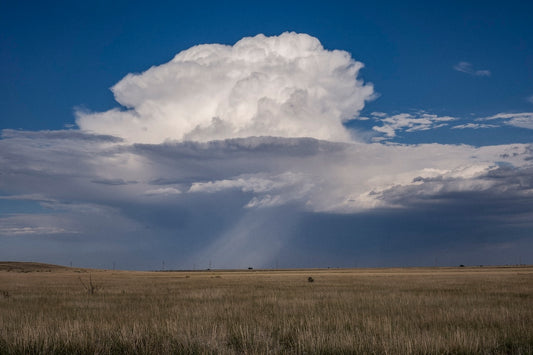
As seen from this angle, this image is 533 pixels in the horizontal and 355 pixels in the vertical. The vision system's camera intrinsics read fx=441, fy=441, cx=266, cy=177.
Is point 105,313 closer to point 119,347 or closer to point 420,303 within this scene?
point 119,347

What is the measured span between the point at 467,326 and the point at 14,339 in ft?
41.8

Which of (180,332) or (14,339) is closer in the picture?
(14,339)

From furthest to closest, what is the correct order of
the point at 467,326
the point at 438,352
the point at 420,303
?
the point at 420,303 < the point at 467,326 < the point at 438,352

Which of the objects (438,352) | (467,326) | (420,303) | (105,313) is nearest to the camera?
(438,352)

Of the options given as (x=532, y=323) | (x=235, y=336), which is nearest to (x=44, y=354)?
(x=235, y=336)

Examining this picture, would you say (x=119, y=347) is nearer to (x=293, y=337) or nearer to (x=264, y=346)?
(x=264, y=346)

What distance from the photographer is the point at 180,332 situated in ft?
38.3

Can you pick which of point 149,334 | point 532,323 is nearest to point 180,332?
point 149,334

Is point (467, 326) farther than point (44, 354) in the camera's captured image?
Yes

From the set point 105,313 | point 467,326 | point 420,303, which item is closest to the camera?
point 467,326

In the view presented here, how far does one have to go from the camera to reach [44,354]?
31.6 feet

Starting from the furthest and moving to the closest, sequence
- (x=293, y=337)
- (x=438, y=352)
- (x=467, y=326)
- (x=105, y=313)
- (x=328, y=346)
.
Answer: (x=105, y=313), (x=467, y=326), (x=293, y=337), (x=328, y=346), (x=438, y=352)

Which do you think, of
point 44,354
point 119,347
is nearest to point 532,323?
point 119,347

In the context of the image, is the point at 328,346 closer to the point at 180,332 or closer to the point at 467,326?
the point at 180,332
